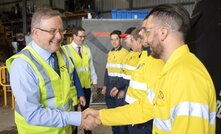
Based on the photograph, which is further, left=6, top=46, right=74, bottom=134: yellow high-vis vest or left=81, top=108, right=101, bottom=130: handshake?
left=81, top=108, right=101, bottom=130: handshake

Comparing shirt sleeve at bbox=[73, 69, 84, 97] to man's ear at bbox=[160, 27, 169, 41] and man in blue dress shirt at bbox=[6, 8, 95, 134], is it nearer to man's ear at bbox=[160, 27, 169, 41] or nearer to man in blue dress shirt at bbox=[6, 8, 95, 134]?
man in blue dress shirt at bbox=[6, 8, 95, 134]

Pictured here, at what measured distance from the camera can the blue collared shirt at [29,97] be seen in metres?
2.07

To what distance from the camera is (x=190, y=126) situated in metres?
1.39

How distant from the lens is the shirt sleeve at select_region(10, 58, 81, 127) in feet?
6.79

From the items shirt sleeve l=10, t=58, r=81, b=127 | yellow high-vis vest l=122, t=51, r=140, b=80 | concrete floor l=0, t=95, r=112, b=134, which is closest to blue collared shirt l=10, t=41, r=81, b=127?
shirt sleeve l=10, t=58, r=81, b=127

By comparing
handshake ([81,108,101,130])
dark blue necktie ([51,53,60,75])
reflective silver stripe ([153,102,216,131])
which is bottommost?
handshake ([81,108,101,130])

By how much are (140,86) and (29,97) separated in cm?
119

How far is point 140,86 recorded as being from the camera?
2.86m

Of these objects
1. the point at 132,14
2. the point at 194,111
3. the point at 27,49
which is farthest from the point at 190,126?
the point at 132,14

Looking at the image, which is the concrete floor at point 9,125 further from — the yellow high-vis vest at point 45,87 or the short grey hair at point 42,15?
the short grey hair at point 42,15

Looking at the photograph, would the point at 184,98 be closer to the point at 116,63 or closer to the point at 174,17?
the point at 174,17

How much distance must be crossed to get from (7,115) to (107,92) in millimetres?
3262

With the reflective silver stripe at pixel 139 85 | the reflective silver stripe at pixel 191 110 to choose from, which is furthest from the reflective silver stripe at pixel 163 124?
the reflective silver stripe at pixel 139 85

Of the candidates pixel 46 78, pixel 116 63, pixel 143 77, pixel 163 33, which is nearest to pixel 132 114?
pixel 143 77
